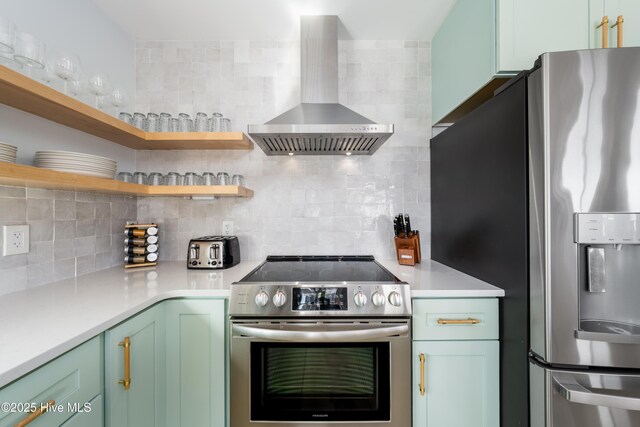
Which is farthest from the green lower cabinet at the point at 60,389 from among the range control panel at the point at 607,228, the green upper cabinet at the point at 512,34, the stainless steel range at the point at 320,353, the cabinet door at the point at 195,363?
the green upper cabinet at the point at 512,34

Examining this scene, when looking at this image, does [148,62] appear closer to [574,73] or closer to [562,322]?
[574,73]

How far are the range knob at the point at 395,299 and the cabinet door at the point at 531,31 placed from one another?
106cm

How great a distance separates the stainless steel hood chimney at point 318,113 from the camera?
1.63 metres

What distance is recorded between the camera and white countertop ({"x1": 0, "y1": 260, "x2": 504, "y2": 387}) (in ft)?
2.59

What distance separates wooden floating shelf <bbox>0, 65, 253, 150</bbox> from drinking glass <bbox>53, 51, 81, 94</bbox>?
0.46ft

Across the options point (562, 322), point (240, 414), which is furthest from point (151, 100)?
point (562, 322)

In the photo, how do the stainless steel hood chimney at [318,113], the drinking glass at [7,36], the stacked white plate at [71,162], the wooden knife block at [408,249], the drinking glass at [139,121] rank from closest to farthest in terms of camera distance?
the drinking glass at [7,36]
the stacked white plate at [71,162]
the stainless steel hood chimney at [318,113]
the drinking glass at [139,121]
the wooden knife block at [408,249]

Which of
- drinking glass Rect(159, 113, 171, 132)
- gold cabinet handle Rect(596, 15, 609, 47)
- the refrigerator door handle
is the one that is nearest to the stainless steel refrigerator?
the refrigerator door handle

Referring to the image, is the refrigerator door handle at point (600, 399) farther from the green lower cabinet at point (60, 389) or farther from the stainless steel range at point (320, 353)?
the green lower cabinet at point (60, 389)

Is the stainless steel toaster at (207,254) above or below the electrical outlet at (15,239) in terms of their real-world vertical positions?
below

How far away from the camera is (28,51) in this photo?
1.06m

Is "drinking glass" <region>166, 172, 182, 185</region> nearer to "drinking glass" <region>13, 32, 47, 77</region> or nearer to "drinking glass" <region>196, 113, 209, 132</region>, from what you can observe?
"drinking glass" <region>196, 113, 209, 132</region>

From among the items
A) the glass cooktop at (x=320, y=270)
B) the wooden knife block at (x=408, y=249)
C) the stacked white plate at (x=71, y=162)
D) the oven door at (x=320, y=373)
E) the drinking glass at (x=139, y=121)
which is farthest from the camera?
the wooden knife block at (x=408, y=249)

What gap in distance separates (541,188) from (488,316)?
60cm
